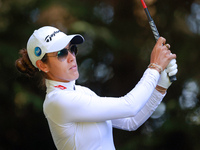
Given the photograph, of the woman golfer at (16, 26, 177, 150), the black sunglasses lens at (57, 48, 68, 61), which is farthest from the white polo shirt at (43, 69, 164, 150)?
the black sunglasses lens at (57, 48, 68, 61)

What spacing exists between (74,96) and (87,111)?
8cm

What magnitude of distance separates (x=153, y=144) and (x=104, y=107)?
1.48m

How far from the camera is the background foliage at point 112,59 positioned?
8.52ft

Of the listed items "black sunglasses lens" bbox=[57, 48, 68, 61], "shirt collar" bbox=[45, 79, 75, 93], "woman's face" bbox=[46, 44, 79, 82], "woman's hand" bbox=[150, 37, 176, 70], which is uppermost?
"black sunglasses lens" bbox=[57, 48, 68, 61]

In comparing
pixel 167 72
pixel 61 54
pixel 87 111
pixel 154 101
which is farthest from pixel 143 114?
pixel 61 54

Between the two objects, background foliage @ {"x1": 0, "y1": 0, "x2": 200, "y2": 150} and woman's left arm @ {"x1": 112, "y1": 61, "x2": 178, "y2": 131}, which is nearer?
woman's left arm @ {"x1": 112, "y1": 61, "x2": 178, "y2": 131}

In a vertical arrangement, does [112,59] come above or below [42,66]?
below

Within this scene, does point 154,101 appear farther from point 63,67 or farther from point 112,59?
point 112,59

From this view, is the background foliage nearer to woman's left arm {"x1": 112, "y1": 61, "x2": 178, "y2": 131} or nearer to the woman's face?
woman's left arm {"x1": 112, "y1": 61, "x2": 178, "y2": 131}

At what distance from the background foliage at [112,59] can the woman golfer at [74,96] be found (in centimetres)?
118

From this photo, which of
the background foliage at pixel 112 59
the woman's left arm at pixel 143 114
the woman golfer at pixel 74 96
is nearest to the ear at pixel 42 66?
the woman golfer at pixel 74 96

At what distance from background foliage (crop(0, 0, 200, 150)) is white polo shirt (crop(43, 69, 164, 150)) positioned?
1.27 metres

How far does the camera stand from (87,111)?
4.18 ft

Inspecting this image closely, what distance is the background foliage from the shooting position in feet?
8.52
